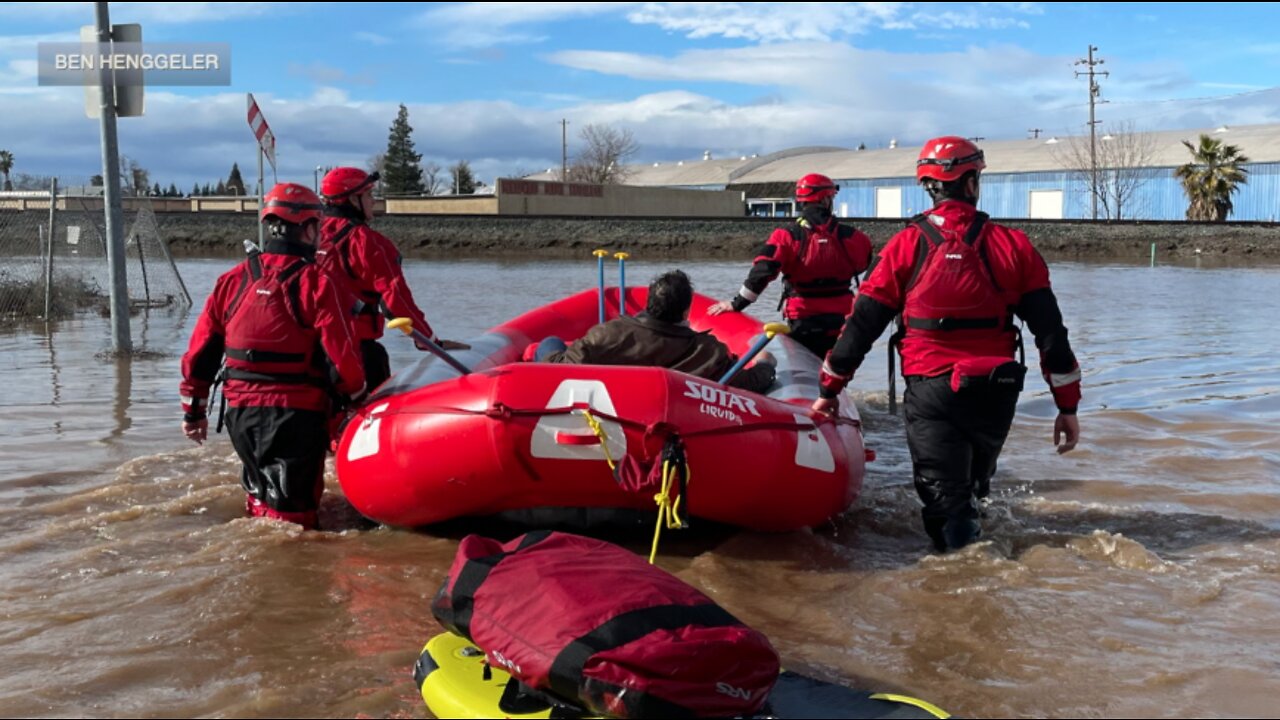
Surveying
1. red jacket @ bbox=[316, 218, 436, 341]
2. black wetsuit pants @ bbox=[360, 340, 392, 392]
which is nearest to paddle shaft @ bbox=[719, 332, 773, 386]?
→ red jacket @ bbox=[316, 218, 436, 341]

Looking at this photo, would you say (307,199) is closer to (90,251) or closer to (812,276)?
(812,276)

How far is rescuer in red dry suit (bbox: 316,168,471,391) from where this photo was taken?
5.75m

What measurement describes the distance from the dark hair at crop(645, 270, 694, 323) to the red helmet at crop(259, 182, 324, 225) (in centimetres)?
142

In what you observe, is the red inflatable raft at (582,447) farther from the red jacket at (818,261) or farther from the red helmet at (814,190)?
the red helmet at (814,190)

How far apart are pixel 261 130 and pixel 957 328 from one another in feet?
22.2

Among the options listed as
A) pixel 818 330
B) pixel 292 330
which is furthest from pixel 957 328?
pixel 818 330

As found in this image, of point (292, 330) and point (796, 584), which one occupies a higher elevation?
point (292, 330)

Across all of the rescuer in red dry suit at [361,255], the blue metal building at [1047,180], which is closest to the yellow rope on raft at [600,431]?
the rescuer in red dry suit at [361,255]

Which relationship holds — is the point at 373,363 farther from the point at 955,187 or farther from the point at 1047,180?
the point at 1047,180

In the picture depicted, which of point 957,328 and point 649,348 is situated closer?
point 957,328

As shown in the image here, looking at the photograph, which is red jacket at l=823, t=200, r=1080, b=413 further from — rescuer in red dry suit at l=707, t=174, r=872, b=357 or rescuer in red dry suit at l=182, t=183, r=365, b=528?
rescuer in red dry suit at l=707, t=174, r=872, b=357

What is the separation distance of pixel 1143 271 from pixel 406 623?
25.4 metres

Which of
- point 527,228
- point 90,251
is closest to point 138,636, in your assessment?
point 90,251

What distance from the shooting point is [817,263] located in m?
7.21
